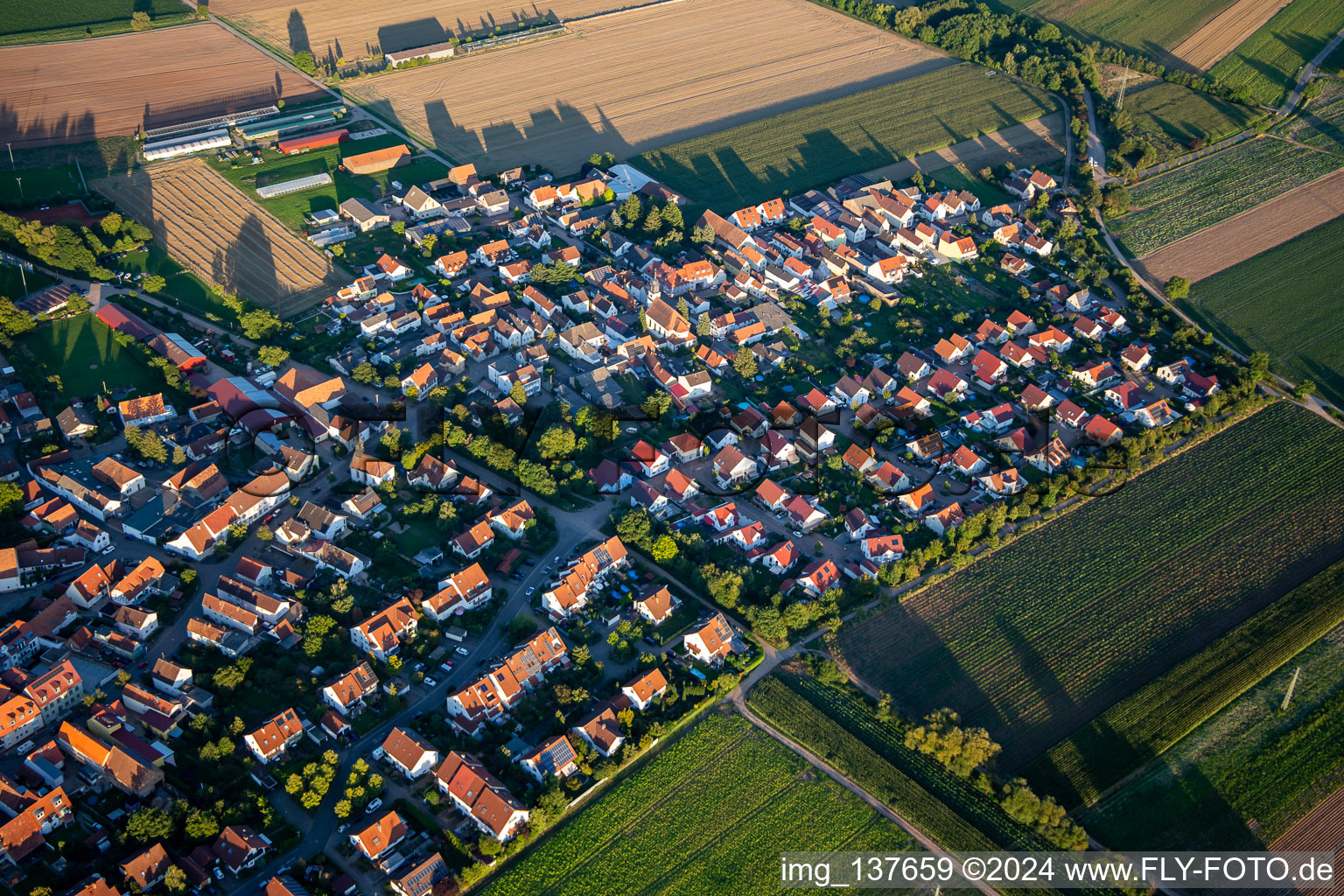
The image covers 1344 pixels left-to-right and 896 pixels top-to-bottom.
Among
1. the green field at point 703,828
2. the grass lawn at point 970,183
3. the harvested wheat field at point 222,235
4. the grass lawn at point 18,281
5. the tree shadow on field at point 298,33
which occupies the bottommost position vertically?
the green field at point 703,828

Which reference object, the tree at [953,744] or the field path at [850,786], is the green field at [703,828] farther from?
the tree at [953,744]

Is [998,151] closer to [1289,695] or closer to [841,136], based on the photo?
[841,136]

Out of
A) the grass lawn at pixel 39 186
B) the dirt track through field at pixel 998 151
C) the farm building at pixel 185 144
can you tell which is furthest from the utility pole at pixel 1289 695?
the grass lawn at pixel 39 186

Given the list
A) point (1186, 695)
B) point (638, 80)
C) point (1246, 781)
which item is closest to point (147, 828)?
point (1186, 695)

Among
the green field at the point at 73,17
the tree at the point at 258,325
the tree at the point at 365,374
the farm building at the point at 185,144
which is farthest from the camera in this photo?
the green field at the point at 73,17

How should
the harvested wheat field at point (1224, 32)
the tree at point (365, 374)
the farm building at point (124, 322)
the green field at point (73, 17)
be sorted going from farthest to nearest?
the harvested wheat field at point (1224, 32), the green field at point (73, 17), the farm building at point (124, 322), the tree at point (365, 374)

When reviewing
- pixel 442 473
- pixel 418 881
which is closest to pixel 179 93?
pixel 442 473

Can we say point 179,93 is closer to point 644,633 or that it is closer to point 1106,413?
point 644,633

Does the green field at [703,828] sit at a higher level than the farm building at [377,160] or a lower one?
lower
